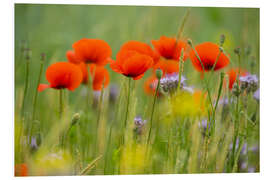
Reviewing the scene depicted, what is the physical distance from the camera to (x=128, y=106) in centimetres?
149

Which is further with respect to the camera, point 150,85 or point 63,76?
point 150,85

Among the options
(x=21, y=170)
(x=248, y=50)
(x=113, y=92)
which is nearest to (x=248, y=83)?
(x=248, y=50)

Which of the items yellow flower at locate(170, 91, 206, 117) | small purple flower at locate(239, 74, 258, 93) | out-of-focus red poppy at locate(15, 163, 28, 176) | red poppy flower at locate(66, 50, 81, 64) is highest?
red poppy flower at locate(66, 50, 81, 64)

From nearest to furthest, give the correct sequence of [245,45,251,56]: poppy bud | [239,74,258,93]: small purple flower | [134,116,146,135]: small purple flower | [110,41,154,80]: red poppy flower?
[110,41,154,80]: red poppy flower → [134,116,146,135]: small purple flower → [239,74,258,93]: small purple flower → [245,45,251,56]: poppy bud

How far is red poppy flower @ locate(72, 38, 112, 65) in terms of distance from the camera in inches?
58.6

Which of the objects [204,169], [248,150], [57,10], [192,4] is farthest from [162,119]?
[57,10]

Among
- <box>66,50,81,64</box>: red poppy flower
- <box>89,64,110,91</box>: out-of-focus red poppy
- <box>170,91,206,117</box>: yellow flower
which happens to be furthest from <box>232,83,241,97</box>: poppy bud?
<box>66,50,81,64</box>: red poppy flower

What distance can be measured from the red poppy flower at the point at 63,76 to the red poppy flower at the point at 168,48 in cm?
31

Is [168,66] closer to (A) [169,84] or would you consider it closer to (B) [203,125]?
(A) [169,84]

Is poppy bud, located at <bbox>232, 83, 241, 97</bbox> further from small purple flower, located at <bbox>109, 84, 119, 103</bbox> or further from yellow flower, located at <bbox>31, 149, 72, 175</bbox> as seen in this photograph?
yellow flower, located at <bbox>31, 149, 72, 175</bbox>

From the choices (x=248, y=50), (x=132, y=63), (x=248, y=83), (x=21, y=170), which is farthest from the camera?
(x=248, y=50)

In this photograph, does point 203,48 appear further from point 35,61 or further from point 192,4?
point 35,61

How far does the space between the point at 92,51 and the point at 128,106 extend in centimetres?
25

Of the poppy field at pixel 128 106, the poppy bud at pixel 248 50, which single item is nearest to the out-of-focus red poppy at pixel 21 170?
the poppy field at pixel 128 106
